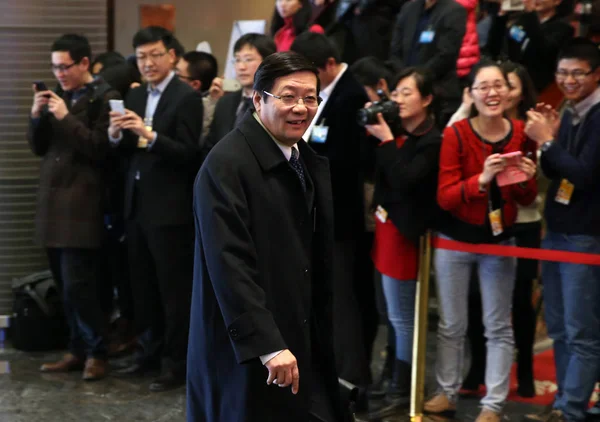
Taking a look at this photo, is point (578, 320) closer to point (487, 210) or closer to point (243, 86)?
point (487, 210)

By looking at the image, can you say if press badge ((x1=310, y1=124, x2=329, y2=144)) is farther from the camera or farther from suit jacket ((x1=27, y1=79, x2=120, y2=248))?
suit jacket ((x1=27, y1=79, x2=120, y2=248))

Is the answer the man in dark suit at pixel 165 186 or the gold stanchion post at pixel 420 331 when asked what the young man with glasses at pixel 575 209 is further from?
the man in dark suit at pixel 165 186

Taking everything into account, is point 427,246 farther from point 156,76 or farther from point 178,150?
point 156,76

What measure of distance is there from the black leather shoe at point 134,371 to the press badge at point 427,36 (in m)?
2.60

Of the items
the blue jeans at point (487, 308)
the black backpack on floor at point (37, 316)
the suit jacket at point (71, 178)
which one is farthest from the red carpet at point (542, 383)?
the black backpack on floor at point (37, 316)

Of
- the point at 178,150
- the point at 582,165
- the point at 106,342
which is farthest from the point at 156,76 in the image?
the point at 582,165

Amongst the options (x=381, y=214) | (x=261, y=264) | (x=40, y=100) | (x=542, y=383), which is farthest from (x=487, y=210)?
(x=40, y=100)

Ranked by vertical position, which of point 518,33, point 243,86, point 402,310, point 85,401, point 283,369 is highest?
point 518,33

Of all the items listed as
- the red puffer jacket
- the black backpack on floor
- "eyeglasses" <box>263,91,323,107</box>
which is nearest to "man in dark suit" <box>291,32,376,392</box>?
the red puffer jacket

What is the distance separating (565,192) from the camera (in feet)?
15.0

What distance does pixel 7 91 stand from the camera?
623 centimetres

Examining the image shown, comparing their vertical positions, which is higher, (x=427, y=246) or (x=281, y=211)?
(x=281, y=211)

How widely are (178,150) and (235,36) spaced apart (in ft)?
7.23

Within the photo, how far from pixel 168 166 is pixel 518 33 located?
2.32m
